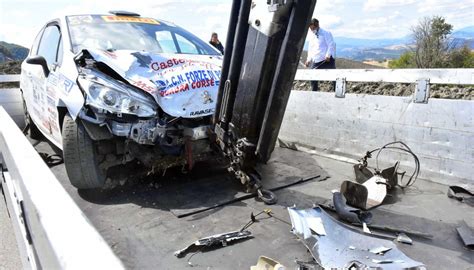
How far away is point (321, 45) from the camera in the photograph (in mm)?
7723

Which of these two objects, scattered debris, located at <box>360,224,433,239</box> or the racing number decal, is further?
the racing number decal

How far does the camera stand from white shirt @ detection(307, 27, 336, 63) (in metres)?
7.69

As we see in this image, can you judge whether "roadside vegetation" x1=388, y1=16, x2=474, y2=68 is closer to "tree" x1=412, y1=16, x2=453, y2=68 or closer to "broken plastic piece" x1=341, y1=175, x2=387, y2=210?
"tree" x1=412, y1=16, x2=453, y2=68

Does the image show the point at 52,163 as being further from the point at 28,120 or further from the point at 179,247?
the point at 179,247

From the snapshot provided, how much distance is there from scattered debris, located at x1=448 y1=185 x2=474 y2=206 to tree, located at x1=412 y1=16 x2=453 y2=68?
11.3m

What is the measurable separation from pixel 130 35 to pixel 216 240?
2.83 metres

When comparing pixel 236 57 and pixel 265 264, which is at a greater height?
pixel 236 57

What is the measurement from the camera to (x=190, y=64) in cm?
417

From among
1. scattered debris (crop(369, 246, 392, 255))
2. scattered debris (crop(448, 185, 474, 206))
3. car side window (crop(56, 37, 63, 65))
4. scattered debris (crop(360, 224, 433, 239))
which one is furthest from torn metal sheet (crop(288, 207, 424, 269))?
car side window (crop(56, 37, 63, 65))

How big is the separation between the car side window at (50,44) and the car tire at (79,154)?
4.53 ft

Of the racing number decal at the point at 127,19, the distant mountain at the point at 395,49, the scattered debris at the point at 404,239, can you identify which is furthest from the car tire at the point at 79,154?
the distant mountain at the point at 395,49

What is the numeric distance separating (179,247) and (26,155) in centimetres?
142

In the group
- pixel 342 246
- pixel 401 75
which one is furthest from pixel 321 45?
pixel 342 246

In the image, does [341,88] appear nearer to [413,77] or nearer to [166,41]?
[413,77]
